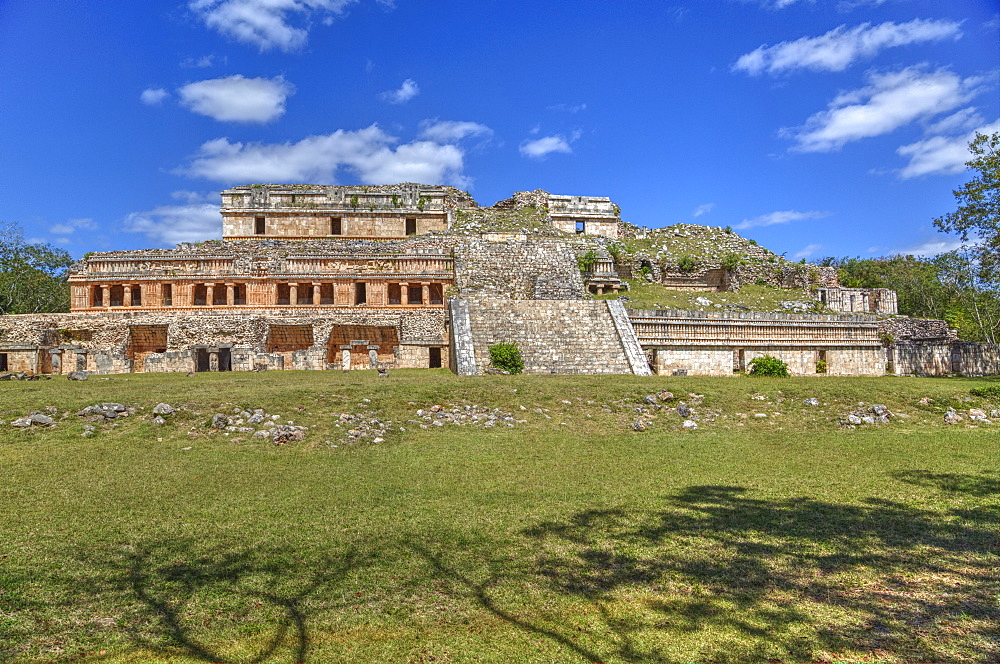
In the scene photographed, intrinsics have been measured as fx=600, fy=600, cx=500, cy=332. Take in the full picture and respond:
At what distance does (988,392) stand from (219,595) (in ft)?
50.9

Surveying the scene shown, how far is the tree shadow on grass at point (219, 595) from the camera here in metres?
3.27

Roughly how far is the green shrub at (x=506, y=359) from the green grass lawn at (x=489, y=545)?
7.46 meters

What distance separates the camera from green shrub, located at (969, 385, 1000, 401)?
12898 millimetres

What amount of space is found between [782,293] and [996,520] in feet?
76.2

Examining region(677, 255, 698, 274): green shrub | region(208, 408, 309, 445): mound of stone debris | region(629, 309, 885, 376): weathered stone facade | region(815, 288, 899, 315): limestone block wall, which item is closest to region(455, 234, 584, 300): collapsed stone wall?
region(629, 309, 885, 376): weathered stone facade

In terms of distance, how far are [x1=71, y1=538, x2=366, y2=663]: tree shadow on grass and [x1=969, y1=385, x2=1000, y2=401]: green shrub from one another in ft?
46.8

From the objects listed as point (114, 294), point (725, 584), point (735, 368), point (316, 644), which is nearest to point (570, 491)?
point (725, 584)

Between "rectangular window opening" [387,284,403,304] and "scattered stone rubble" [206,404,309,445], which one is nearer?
"scattered stone rubble" [206,404,309,445]

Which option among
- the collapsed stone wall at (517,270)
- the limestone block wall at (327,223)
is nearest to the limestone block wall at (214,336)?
the collapsed stone wall at (517,270)

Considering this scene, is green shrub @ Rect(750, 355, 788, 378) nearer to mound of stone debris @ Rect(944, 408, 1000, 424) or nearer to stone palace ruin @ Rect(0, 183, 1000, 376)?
stone palace ruin @ Rect(0, 183, 1000, 376)

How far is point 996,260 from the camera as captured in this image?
70.1ft

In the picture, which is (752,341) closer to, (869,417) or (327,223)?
(869,417)

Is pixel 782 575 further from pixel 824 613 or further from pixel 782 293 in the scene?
pixel 782 293

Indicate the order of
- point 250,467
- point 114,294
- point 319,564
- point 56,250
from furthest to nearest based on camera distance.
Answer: point 56,250 < point 114,294 < point 250,467 < point 319,564
